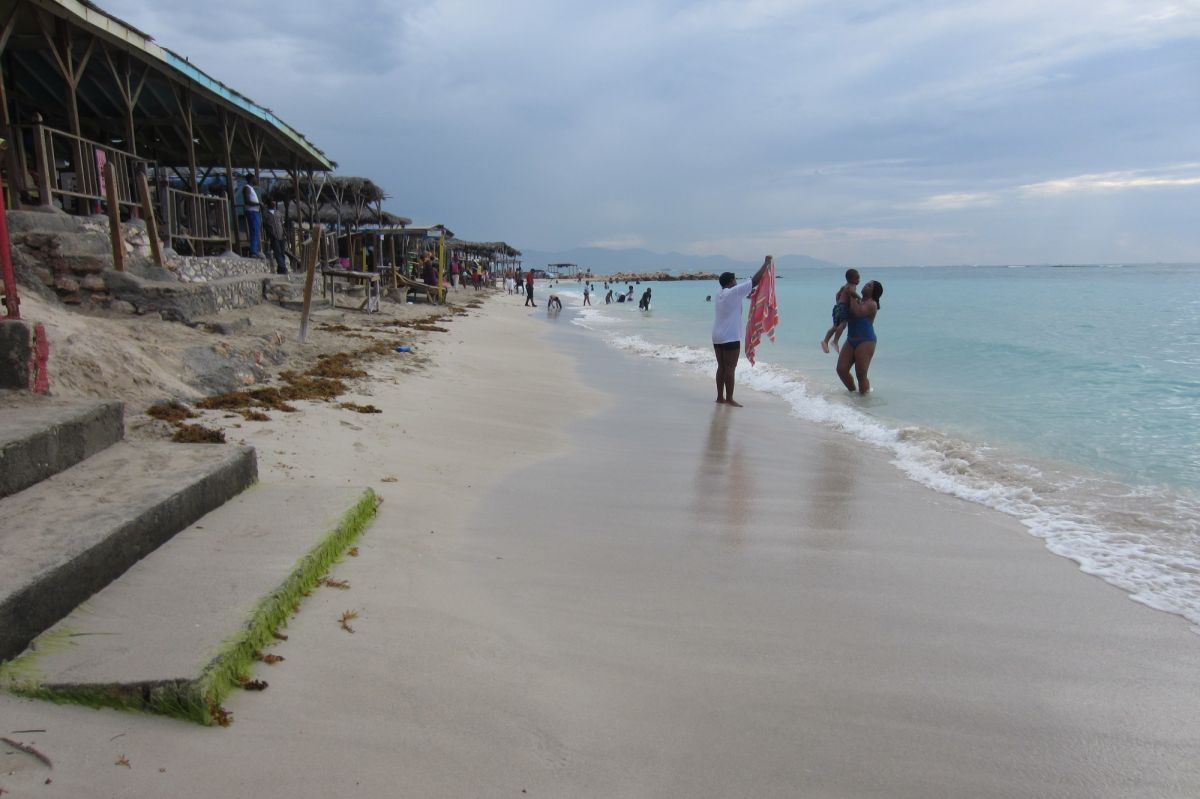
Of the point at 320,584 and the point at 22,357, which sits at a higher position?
the point at 22,357

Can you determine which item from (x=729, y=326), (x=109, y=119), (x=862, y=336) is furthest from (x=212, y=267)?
(x=862, y=336)

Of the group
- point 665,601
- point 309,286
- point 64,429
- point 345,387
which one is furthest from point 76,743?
point 309,286

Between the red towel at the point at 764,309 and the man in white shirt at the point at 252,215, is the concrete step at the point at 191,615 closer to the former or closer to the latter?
the red towel at the point at 764,309

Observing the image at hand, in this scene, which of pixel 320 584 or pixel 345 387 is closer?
pixel 320 584

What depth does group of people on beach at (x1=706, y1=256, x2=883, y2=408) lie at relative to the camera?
898 cm

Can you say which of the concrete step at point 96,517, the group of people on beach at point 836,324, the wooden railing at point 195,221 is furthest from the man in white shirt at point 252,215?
the concrete step at point 96,517

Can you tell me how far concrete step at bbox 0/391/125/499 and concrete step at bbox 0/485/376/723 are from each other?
0.57 meters

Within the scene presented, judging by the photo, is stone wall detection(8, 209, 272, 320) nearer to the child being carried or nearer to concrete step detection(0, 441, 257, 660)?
concrete step detection(0, 441, 257, 660)

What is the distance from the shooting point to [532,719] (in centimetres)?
218

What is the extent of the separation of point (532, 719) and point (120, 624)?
1.30m

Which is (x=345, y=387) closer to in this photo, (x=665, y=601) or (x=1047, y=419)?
(x=665, y=601)

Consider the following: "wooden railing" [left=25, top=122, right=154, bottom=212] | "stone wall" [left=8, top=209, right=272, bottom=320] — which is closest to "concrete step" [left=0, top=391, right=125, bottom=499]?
"stone wall" [left=8, top=209, right=272, bottom=320]

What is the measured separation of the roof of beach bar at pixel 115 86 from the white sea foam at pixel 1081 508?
10.2m

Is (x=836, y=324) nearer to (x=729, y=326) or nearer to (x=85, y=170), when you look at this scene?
(x=729, y=326)
